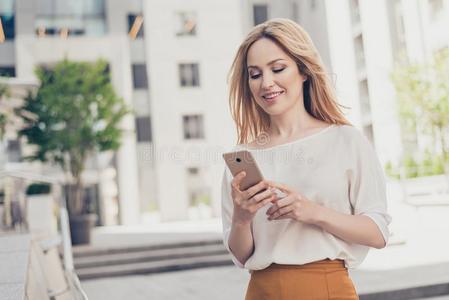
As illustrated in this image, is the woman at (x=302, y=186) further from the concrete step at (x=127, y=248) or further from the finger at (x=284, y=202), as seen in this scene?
the concrete step at (x=127, y=248)

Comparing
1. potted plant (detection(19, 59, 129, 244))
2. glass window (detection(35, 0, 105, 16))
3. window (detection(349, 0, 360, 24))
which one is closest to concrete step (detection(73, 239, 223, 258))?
potted plant (detection(19, 59, 129, 244))

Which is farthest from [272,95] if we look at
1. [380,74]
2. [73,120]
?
[380,74]

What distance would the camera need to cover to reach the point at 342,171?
138cm

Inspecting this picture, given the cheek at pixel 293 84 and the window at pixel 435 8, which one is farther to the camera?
the window at pixel 435 8

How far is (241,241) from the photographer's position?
4.61ft

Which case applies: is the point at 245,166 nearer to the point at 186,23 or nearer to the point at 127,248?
the point at 127,248

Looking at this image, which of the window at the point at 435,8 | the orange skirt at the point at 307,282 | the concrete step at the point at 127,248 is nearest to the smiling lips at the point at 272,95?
the orange skirt at the point at 307,282

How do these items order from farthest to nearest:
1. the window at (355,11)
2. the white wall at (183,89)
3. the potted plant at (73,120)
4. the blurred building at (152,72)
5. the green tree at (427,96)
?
→ the white wall at (183,89)
the window at (355,11)
the blurred building at (152,72)
the green tree at (427,96)
the potted plant at (73,120)

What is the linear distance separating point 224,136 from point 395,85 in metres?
9.94

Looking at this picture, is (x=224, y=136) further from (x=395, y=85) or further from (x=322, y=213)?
(x=322, y=213)

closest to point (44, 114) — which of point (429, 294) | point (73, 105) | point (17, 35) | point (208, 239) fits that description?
point (73, 105)

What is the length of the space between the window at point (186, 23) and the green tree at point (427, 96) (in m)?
11.4

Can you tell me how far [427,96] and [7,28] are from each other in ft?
51.5

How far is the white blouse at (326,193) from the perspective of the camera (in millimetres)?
1352
